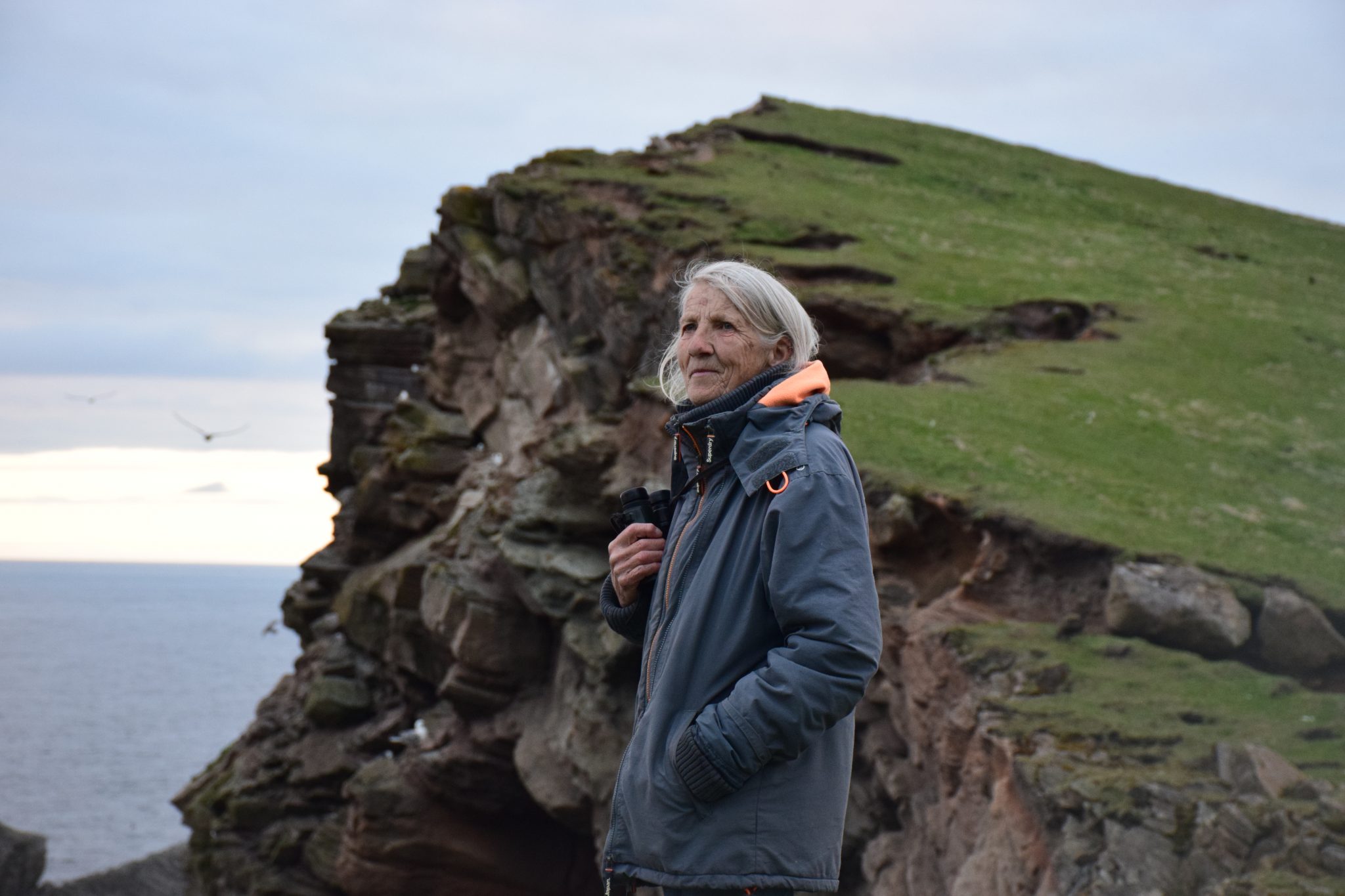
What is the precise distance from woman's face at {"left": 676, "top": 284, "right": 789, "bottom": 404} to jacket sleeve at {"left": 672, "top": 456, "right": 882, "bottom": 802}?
53 cm

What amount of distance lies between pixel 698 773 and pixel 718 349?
126 centimetres

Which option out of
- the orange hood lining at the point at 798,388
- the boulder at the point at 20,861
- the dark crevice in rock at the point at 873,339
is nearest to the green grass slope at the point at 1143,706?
the orange hood lining at the point at 798,388

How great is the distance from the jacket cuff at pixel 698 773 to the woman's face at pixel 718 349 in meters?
1.05

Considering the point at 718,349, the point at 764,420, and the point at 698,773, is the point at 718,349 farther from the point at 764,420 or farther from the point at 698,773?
the point at 698,773

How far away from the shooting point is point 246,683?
298 feet

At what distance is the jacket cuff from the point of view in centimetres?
335

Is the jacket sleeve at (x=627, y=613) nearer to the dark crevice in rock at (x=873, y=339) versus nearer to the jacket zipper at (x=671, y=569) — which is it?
the jacket zipper at (x=671, y=569)

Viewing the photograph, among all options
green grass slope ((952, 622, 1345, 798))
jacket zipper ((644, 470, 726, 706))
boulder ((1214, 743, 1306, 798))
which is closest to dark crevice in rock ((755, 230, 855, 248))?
green grass slope ((952, 622, 1345, 798))

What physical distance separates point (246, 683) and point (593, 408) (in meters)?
82.1

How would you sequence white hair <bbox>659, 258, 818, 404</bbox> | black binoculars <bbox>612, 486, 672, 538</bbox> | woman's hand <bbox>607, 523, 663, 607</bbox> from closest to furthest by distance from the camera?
white hair <bbox>659, 258, 818, 404</bbox>, woman's hand <bbox>607, 523, 663, 607</bbox>, black binoculars <bbox>612, 486, 672, 538</bbox>

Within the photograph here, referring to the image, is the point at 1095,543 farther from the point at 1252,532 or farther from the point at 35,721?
the point at 35,721

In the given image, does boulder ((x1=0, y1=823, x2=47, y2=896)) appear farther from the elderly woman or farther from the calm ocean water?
the elderly woman

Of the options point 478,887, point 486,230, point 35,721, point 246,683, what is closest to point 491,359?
point 486,230

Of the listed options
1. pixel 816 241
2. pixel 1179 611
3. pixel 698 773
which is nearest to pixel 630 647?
pixel 1179 611
